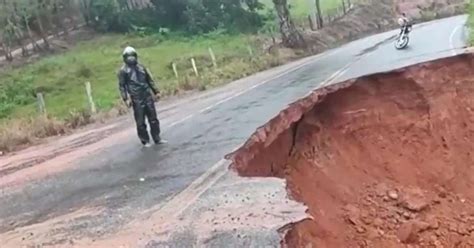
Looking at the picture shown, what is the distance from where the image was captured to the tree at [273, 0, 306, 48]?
32719 mm

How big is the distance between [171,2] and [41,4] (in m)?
8.18

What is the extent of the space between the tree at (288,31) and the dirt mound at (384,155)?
22108 mm

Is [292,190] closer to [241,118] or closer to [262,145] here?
[262,145]

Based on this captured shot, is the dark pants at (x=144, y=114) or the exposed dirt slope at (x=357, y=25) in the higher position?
the dark pants at (x=144, y=114)

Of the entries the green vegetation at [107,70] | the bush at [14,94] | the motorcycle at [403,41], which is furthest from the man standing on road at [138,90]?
the bush at [14,94]

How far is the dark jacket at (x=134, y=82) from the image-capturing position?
10656 mm

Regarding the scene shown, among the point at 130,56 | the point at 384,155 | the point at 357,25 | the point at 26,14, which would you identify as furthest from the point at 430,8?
the point at 130,56

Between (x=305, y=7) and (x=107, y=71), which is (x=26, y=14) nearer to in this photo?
(x=107, y=71)

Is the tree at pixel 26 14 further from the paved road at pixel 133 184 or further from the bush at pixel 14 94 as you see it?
the paved road at pixel 133 184

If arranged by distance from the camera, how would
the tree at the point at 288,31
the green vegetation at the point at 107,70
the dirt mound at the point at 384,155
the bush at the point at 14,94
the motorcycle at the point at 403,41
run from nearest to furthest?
the dirt mound at the point at 384,155, the motorcycle at the point at 403,41, the green vegetation at the point at 107,70, the bush at the point at 14,94, the tree at the point at 288,31

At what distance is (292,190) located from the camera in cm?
761

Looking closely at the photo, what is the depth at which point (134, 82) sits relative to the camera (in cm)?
1068

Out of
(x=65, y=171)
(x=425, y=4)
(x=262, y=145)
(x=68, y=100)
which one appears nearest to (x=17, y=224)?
(x=65, y=171)

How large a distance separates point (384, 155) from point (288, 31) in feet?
78.2
